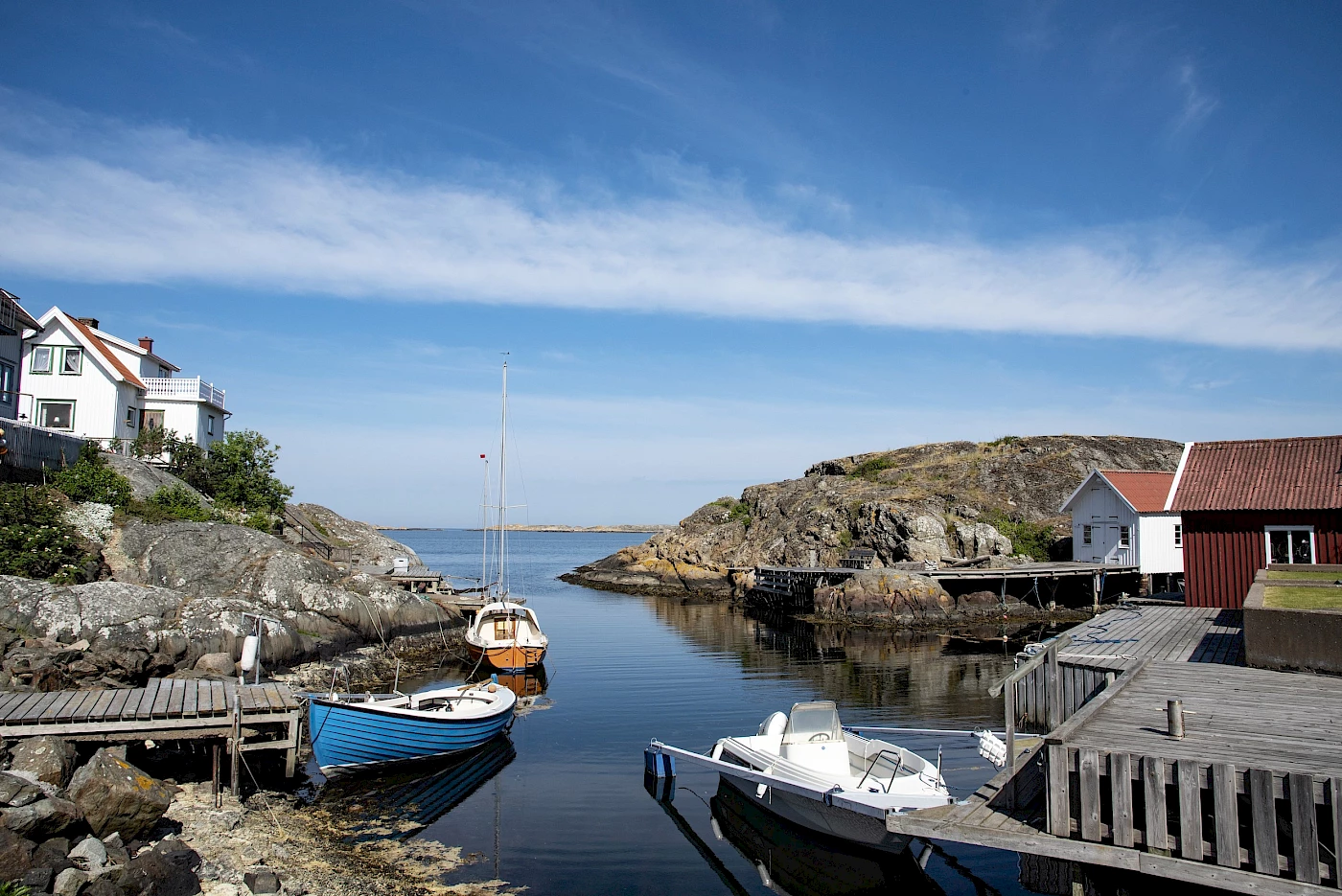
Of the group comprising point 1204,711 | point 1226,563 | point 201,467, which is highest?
point 201,467

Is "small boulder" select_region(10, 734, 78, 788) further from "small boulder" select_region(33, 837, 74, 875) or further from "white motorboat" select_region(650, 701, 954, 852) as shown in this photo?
"white motorboat" select_region(650, 701, 954, 852)

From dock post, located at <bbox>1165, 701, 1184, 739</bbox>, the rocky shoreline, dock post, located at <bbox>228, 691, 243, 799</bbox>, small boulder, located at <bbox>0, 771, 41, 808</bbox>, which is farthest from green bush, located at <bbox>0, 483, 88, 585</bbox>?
the rocky shoreline

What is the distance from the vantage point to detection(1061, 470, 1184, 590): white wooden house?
45.7 metres

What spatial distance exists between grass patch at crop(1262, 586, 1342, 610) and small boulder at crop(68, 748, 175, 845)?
718 inches

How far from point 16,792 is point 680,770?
12066 mm

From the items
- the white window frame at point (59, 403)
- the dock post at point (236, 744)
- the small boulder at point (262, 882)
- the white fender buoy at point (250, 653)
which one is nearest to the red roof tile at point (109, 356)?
the white window frame at point (59, 403)

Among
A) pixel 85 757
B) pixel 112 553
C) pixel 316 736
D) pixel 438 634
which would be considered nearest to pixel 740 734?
pixel 316 736

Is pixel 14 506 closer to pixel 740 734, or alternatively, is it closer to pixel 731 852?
pixel 740 734

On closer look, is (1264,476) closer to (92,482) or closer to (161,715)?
(161,715)

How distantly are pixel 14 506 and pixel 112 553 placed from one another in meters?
3.46

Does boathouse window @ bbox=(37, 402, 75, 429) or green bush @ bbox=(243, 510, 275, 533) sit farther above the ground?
boathouse window @ bbox=(37, 402, 75, 429)

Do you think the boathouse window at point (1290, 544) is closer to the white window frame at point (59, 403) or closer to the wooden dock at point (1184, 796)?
the wooden dock at point (1184, 796)

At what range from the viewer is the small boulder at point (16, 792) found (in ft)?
34.2

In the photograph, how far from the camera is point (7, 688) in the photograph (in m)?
16.3
